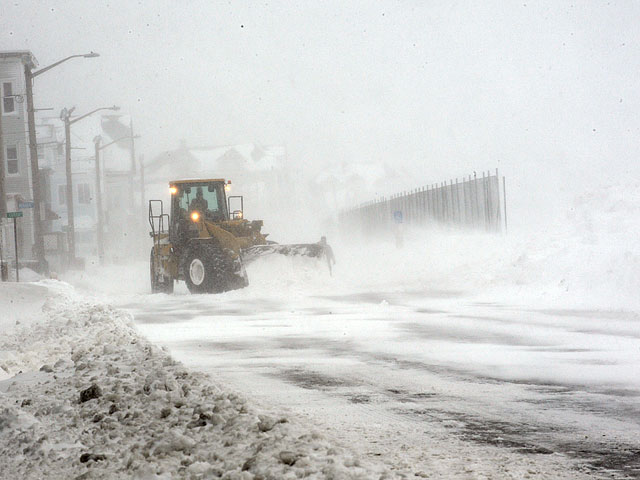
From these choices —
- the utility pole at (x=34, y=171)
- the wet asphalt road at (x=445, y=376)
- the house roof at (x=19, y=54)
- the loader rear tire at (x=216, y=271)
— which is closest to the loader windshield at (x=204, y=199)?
the loader rear tire at (x=216, y=271)

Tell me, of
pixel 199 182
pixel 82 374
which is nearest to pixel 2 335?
pixel 82 374

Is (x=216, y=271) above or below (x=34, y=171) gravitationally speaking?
below

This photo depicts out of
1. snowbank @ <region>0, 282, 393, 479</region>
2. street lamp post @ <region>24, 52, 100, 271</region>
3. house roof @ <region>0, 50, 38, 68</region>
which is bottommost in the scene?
snowbank @ <region>0, 282, 393, 479</region>

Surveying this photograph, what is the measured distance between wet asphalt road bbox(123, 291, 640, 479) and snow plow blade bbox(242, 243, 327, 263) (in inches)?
234

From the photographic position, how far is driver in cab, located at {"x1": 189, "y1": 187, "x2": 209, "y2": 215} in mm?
25984

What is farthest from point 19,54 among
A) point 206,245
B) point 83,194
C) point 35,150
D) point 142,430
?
point 142,430

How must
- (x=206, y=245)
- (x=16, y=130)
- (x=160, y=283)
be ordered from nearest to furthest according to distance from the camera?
(x=206, y=245) → (x=160, y=283) → (x=16, y=130)

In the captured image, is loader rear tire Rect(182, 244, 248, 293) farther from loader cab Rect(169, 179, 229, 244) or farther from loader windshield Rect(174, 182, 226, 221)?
loader windshield Rect(174, 182, 226, 221)

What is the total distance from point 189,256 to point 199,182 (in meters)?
2.59

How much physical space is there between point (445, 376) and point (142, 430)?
12.7ft

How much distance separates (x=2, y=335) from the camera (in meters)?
14.3

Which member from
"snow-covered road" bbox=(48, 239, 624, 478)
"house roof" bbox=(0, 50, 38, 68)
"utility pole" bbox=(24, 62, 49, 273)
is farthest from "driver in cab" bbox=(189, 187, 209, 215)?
"house roof" bbox=(0, 50, 38, 68)

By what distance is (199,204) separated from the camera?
2608 centimetres

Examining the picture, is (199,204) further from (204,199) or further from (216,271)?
(216,271)
